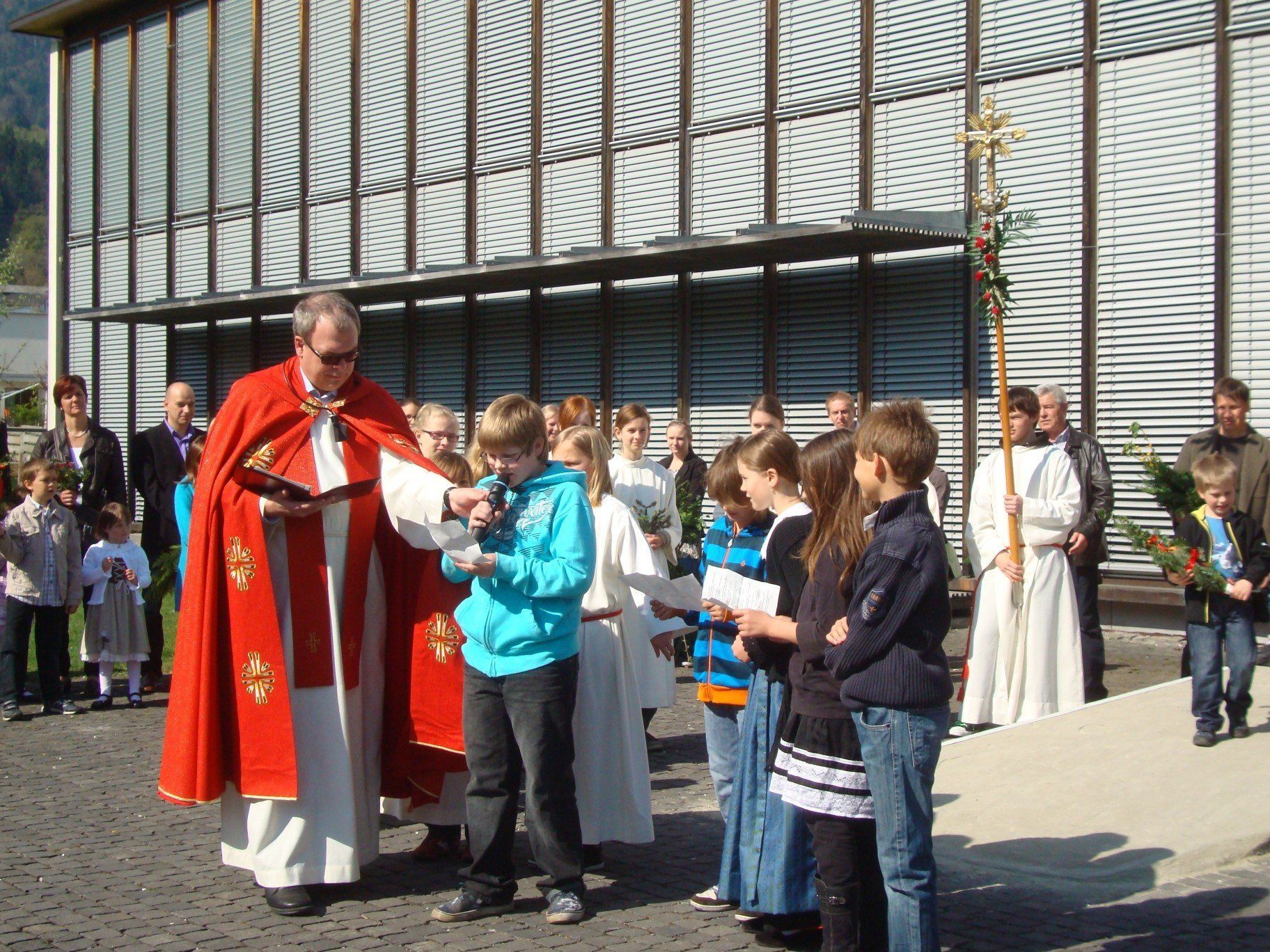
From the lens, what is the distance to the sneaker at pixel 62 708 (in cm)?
983

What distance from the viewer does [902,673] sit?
4.28m

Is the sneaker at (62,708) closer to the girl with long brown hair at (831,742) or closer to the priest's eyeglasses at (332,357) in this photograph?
the priest's eyeglasses at (332,357)

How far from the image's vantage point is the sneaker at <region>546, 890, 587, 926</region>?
5281 millimetres

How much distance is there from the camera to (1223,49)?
11672 millimetres

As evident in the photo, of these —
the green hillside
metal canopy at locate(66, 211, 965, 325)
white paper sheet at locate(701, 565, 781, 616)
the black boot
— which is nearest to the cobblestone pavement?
the black boot

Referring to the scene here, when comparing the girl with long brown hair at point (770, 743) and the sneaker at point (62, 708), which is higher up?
the girl with long brown hair at point (770, 743)

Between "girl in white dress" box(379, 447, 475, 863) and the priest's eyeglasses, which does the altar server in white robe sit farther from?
the priest's eyeglasses

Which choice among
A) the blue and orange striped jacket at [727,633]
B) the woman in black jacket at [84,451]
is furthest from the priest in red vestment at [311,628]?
the woman in black jacket at [84,451]

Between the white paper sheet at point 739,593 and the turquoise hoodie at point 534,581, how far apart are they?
52 centimetres

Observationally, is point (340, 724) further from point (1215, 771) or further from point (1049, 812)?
point (1215, 771)

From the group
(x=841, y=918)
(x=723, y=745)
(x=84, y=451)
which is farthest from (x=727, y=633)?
(x=84, y=451)

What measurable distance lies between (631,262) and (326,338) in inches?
370

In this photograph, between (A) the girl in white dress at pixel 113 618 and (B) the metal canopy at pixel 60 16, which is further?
(B) the metal canopy at pixel 60 16

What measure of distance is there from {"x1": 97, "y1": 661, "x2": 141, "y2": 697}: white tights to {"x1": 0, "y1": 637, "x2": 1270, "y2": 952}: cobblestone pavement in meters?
2.95
